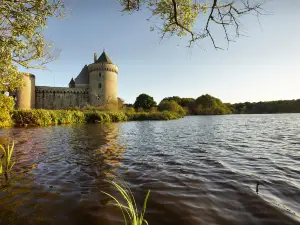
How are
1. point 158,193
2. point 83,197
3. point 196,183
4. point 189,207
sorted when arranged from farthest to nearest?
point 196,183 < point 158,193 < point 83,197 < point 189,207

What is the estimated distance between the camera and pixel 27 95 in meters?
42.7

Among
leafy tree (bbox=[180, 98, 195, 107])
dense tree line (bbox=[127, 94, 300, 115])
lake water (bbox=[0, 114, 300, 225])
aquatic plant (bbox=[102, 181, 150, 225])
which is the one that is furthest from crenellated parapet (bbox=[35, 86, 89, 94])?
aquatic plant (bbox=[102, 181, 150, 225])

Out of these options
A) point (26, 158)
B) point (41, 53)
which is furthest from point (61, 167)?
point (41, 53)

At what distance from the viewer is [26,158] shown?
558 cm

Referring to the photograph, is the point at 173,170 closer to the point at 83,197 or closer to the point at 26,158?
the point at 83,197

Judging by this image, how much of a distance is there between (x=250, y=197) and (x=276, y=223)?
27.5 inches

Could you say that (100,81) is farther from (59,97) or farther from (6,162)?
(6,162)

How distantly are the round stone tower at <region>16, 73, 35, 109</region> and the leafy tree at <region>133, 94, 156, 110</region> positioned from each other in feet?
93.6

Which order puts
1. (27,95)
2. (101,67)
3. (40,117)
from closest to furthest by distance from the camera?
(40,117) → (27,95) → (101,67)

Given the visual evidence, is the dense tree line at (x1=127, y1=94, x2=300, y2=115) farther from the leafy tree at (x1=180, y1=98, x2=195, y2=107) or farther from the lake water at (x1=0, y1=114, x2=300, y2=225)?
the lake water at (x1=0, y1=114, x2=300, y2=225)

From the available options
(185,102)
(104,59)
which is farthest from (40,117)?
(185,102)

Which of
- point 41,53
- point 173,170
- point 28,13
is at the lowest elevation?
point 173,170

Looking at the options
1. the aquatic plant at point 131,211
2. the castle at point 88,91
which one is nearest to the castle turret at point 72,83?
the castle at point 88,91

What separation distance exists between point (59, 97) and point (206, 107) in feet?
178
